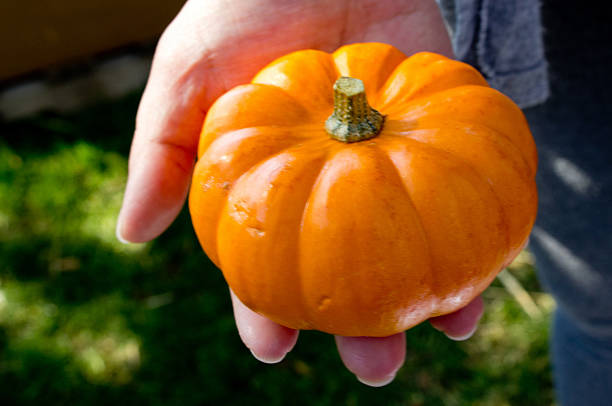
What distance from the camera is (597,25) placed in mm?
2348

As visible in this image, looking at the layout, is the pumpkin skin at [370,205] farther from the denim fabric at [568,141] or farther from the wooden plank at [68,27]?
the wooden plank at [68,27]

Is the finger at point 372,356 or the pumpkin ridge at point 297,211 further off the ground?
the pumpkin ridge at point 297,211

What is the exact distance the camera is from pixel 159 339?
3516 millimetres

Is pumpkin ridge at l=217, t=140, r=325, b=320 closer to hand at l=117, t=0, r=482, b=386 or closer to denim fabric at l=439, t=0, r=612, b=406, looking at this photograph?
hand at l=117, t=0, r=482, b=386

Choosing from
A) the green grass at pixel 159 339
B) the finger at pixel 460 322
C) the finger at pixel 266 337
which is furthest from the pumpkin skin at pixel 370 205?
the green grass at pixel 159 339

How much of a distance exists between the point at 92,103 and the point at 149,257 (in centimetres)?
187

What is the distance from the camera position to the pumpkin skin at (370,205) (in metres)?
1.58

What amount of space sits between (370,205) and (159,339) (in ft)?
7.85

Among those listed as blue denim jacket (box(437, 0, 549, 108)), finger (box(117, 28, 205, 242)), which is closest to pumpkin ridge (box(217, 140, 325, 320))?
finger (box(117, 28, 205, 242))

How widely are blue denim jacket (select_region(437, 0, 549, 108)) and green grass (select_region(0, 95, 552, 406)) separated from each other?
1.74 metres

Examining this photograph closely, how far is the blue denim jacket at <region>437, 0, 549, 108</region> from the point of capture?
7.07 feet

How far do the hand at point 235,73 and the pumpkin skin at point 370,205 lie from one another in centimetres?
26

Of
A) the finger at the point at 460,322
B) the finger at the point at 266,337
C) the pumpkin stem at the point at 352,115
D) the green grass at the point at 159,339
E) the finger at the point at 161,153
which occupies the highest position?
the pumpkin stem at the point at 352,115

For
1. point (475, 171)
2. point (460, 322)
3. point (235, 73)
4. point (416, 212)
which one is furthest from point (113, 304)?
point (475, 171)
